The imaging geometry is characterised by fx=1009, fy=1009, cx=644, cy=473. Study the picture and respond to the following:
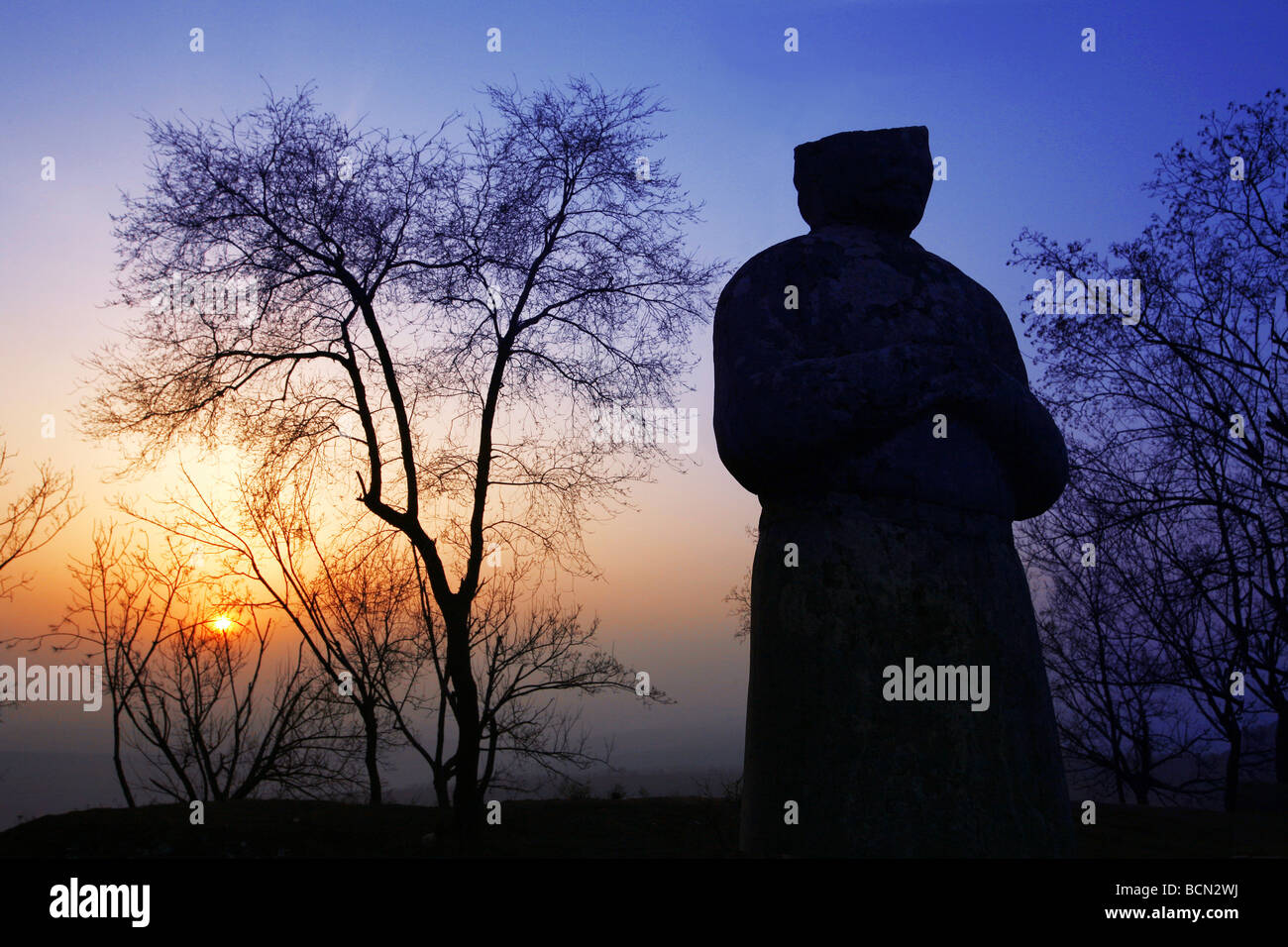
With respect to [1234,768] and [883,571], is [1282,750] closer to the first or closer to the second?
[1234,768]

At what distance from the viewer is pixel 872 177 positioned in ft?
13.2

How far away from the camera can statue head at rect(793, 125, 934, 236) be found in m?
4.02

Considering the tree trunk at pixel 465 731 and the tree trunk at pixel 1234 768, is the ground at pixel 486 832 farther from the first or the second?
the tree trunk at pixel 1234 768

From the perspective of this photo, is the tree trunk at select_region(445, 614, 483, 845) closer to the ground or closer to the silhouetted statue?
the ground

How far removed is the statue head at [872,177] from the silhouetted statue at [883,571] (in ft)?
1.27

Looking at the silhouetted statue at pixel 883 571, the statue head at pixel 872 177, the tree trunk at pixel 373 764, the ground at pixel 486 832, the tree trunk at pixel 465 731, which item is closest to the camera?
the silhouetted statue at pixel 883 571

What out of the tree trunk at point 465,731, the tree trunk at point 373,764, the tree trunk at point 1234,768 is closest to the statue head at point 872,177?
the tree trunk at point 465,731

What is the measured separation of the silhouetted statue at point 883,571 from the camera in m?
3.18

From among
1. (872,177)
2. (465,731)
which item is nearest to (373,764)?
(465,731)

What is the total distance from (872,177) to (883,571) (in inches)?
65.5
